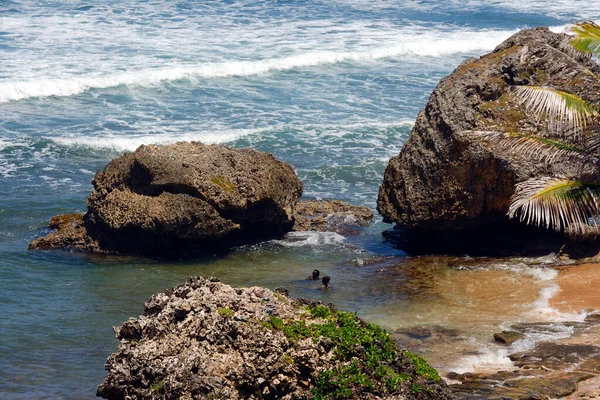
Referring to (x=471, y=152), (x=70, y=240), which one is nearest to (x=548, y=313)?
(x=471, y=152)

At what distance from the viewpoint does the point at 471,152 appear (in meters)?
16.1

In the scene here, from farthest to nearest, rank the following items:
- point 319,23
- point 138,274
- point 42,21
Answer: point 319,23 < point 42,21 < point 138,274

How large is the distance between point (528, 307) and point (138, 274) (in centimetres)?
639

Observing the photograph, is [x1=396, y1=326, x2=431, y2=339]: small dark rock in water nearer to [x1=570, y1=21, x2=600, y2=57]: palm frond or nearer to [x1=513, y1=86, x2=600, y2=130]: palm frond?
[x1=513, y1=86, x2=600, y2=130]: palm frond

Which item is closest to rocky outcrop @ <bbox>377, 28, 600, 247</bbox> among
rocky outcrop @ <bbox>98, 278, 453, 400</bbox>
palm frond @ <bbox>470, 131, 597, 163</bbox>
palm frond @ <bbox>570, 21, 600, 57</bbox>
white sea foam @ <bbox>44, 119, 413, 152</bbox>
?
palm frond @ <bbox>470, 131, 597, 163</bbox>

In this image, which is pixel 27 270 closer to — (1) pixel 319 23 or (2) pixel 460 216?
(2) pixel 460 216

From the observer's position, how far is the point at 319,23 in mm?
42906

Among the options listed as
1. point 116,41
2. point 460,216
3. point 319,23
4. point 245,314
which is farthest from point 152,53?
point 245,314

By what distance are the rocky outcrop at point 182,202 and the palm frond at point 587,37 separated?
719 cm

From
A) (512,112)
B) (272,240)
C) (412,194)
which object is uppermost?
(512,112)

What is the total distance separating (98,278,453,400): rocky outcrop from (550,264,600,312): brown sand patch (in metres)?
5.12

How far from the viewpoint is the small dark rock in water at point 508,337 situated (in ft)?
41.8

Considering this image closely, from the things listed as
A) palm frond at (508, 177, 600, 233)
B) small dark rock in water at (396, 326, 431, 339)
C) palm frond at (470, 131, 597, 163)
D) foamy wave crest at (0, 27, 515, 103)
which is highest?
palm frond at (470, 131, 597, 163)

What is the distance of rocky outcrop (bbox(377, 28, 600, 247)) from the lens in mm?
15992
